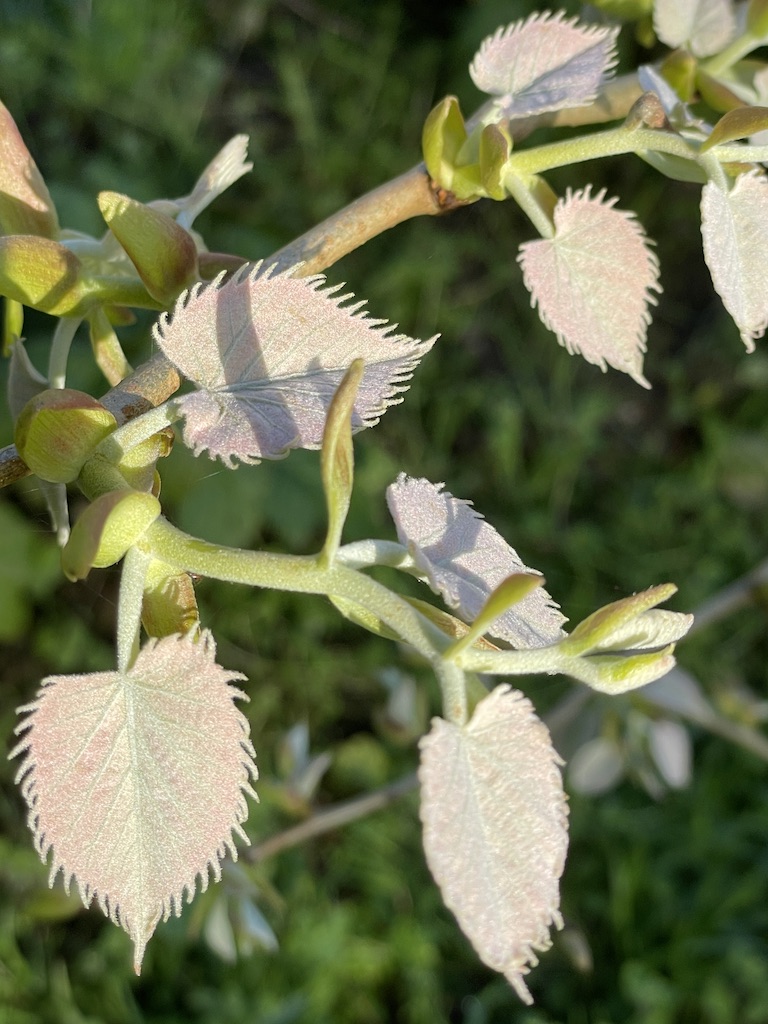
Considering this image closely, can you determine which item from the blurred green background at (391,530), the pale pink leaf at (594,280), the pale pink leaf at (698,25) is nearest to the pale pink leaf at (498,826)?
the pale pink leaf at (594,280)

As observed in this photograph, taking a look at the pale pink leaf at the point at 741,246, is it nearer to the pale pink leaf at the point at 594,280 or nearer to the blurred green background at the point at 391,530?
the pale pink leaf at the point at 594,280

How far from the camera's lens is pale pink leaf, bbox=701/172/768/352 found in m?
0.32

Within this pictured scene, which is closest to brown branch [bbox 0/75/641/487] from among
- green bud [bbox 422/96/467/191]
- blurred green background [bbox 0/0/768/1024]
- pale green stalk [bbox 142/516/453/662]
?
green bud [bbox 422/96/467/191]

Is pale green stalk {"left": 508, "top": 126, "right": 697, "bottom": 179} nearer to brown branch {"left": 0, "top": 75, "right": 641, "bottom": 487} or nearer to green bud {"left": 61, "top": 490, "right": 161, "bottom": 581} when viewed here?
brown branch {"left": 0, "top": 75, "right": 641, "bottom": 487}

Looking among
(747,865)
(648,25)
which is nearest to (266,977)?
(747,865)

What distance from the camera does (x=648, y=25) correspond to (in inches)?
19.0

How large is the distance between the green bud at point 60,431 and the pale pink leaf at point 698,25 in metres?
0.31

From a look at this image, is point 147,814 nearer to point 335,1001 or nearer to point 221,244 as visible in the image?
point 335,1001

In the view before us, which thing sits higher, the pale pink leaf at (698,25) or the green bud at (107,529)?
the pale pink leaf at (698,25)

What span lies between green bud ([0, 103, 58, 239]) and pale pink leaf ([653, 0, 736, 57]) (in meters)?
0.27

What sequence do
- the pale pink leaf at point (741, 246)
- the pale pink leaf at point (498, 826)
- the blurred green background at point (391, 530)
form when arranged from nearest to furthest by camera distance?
the pale pink leaf at point (498, 826)
the pale pink leaf at point (741, 246)
the blurred green background at point (391, 530)

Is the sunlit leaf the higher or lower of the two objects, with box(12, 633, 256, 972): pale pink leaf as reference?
lower

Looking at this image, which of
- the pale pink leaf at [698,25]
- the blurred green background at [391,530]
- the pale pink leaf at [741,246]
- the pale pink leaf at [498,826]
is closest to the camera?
the pale pink leaf at [498,826]

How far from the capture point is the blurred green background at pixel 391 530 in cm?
107
